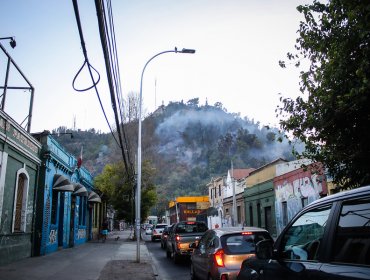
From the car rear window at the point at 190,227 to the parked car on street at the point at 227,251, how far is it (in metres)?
8.54

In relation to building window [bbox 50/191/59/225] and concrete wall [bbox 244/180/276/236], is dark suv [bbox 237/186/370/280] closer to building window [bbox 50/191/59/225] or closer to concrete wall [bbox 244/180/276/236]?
building window [bbox 50/191/59/225]

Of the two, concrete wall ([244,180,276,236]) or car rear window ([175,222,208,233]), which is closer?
car rear window ([175,222,208,233])

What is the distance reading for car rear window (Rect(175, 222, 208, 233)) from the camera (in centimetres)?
1759

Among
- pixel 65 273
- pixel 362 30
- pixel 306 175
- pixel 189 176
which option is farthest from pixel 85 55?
pixel 189 176

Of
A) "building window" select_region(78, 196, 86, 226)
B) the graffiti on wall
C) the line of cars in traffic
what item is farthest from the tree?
"building window" select_region(78, 196, 86, 226)

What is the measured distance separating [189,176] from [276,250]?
500 feet

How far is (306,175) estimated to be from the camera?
21.1m

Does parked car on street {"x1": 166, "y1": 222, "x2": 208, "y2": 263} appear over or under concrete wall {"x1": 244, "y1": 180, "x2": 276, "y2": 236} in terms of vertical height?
under

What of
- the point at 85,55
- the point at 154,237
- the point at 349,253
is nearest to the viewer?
the point at 349,253

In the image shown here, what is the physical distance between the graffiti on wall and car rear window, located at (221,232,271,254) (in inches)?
436

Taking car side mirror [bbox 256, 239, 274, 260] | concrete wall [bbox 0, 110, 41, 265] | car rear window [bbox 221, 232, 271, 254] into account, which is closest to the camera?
car side mirror [bbox 256, 239, 274, 260]

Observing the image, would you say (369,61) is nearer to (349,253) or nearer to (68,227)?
(349,253)

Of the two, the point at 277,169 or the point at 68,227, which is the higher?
the point at 277,169

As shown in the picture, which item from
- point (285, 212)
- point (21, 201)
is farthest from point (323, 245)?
point (285, 212)
